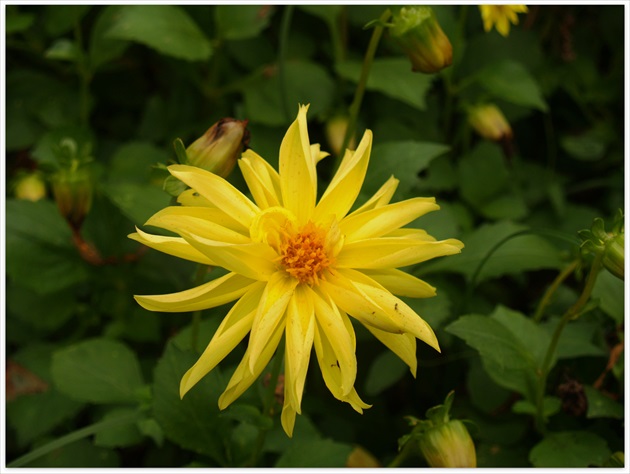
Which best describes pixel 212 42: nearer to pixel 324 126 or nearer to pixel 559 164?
pixel 324 126

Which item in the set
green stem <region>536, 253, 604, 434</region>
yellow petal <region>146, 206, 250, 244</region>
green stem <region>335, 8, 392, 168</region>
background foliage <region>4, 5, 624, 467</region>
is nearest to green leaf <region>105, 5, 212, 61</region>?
background foliage <region>4, 5, 624, 467</region>

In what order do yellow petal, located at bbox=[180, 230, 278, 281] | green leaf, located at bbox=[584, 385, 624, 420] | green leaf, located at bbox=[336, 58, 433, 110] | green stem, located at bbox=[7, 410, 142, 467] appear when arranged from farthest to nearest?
green leaf, located at bbox=[336, 58, 433, 110]
green leaf, located at bbox=[584, 385, 624, 420]
green stem, located at bbox=[7, 410, 142, 467]
yellow petal, located at bbox=[180, 230, 278, 281]

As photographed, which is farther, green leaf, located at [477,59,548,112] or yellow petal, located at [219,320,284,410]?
green leaf, located at [477,59,548,112]

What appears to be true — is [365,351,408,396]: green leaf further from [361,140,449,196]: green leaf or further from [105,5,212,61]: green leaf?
[105,5,212,61]: green leaf

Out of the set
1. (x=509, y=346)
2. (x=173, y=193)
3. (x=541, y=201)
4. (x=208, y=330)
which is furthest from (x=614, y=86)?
(x=173, y=193)

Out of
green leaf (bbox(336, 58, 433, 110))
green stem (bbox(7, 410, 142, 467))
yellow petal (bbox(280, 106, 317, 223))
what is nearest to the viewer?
yellow petal (bbox(280, 106, 317, 223))

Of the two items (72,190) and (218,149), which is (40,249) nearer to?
(72,190)

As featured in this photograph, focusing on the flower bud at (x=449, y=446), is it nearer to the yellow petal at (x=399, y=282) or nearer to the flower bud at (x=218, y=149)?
the yellow petal at (x=399, y=282)
